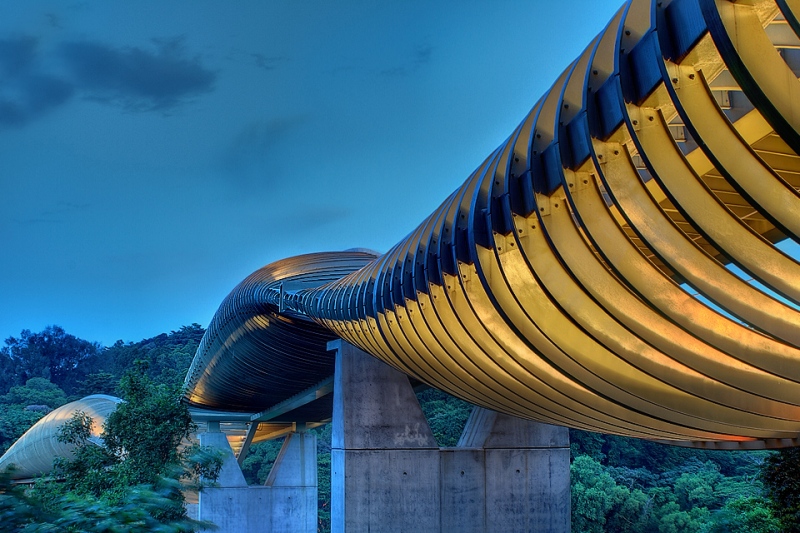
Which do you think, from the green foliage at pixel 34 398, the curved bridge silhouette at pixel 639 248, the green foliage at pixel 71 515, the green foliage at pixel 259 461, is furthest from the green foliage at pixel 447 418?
the green foliage at pixel 34 398

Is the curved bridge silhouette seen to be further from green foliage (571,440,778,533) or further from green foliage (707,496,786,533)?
green foliage (571,440,778,533)

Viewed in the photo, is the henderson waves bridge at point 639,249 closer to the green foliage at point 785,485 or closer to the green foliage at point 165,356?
the green foliage at point 785,485

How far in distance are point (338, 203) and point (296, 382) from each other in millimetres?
151985

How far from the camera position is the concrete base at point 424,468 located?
17625mm

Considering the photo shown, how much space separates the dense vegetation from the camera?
832 cm

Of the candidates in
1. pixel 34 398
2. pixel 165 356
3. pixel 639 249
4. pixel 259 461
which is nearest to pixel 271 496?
pixel 259 461

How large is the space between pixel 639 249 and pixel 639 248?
1079 millimetres

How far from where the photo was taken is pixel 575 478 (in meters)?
36.2

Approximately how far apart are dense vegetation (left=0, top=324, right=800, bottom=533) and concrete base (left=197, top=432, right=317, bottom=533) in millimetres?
5826

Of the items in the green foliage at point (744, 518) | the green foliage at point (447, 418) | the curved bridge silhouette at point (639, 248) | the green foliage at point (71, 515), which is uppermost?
the curved bridge silhouette at point (639, 248)

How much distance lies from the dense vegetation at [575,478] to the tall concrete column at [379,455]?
3203 mm

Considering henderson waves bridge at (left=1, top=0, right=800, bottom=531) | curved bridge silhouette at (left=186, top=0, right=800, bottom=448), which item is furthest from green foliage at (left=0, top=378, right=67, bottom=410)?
curved bridge silhouette at (left=186, top=0, right=800, bottom=448)

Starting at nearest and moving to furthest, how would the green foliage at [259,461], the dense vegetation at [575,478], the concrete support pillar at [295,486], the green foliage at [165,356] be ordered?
the dense vegetation at [575,478], the concrete support pillar at [295,486], the green foliage at [259,461], the green foliage at [165,356]

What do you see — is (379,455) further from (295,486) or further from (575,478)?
(295,486)
